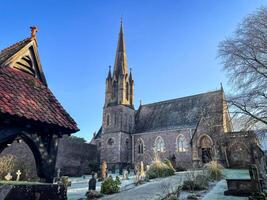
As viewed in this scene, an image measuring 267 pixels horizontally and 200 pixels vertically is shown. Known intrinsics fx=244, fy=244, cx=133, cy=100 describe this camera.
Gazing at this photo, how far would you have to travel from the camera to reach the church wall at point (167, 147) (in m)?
32.8

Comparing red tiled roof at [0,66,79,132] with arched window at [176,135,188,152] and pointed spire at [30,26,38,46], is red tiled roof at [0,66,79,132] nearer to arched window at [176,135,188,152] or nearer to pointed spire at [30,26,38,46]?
pointed spire at [30,26,38,46]

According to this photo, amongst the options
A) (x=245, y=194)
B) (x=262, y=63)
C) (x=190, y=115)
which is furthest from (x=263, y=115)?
(x=190, y=115)

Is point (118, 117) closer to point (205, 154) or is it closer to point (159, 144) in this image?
point (159, 144)

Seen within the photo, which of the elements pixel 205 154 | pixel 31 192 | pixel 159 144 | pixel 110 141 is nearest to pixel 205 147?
pixel 205 154

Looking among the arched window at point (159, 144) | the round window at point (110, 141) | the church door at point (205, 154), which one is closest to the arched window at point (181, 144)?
the arched window at point (159, 144)

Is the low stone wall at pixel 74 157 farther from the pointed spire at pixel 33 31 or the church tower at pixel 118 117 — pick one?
the pointed spire at pixel 33 31

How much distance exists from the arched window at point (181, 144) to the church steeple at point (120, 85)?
10685 mm

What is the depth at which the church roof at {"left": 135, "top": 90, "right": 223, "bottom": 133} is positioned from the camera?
3462 cm

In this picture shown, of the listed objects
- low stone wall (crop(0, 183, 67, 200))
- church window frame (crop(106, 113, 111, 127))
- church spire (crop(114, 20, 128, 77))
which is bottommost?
low stone wall (crop(0, 183, 67, 200))

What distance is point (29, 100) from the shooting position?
16.0 ft

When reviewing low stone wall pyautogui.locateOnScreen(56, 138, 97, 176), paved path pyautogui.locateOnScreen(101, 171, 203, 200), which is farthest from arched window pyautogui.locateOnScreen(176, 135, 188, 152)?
paved path pyautogui.locateOnScreen(101, 171, 203, 200)

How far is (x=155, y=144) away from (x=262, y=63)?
81.4 feet

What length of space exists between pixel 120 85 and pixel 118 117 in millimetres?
5571

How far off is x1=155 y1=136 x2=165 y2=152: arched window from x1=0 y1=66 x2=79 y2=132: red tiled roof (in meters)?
31.4
